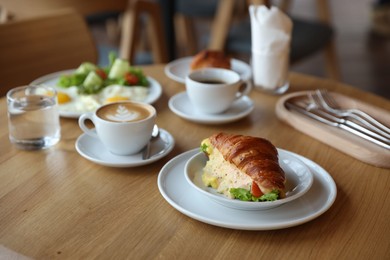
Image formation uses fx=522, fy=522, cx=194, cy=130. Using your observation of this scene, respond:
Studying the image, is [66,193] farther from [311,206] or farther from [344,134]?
[344,134]

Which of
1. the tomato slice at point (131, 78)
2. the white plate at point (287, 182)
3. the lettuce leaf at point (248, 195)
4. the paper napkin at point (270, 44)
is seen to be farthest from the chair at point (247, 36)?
the lettuce leaf at point (248, 195)

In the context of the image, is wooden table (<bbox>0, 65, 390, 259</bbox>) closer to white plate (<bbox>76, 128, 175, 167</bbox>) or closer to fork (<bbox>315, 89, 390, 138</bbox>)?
white plate (<bbox>76, 128, 175, 167</bbox>)

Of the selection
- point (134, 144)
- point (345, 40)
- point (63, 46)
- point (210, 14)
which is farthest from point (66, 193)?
point (345, 40)

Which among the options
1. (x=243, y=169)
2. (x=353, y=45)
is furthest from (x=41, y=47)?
(x=353, y=45)

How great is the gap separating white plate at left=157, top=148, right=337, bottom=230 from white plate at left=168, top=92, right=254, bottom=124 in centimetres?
26

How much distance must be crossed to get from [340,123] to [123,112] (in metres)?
0.50

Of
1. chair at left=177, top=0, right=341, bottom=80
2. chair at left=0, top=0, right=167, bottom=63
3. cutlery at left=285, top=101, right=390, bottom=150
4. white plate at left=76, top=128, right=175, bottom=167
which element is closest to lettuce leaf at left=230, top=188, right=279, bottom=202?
white plate at left=76, top=128, right=175, bottom=167

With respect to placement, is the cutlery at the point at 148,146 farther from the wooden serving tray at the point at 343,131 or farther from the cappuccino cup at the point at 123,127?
the wooden serving tray at the point at 343,131

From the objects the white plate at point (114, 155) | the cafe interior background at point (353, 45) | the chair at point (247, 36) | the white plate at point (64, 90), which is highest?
the white plate at point (114, 155)

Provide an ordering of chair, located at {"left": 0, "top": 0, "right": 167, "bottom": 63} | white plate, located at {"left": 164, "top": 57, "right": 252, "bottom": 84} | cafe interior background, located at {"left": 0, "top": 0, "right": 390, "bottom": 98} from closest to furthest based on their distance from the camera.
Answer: white plate, located at {"left": 164, "top": 57, "right": 252, "bottom": 84} < chair, located at {"left": 0, "top": 0, "right": 167, "bottom": 63} < cafe interior background, located at {"left": 0, "top": 0, "right": 390, "bottom": 98}

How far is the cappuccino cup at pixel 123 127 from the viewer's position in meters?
1.01

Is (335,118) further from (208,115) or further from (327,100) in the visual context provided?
(208,115)

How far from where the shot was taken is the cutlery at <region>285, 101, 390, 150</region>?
1.11m

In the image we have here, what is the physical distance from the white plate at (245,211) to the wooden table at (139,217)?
18 mm
